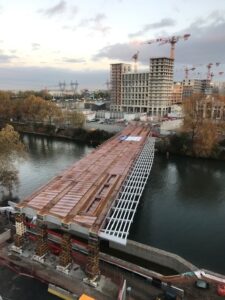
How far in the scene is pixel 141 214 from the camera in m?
24.6

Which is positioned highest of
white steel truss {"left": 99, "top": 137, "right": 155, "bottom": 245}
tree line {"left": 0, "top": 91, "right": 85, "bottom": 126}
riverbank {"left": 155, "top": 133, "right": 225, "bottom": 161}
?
tree line {"left": 0, "top": 91, "right": 85, "bottom": 126}

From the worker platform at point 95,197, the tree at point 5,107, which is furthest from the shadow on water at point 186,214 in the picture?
the tree at point 5,107

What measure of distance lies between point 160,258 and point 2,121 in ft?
207

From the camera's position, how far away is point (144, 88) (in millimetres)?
92438

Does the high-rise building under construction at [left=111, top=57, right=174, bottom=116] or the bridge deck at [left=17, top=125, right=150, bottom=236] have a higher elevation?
the high-rise building under construction at [left=111, top=57, right=174, bottom=116]

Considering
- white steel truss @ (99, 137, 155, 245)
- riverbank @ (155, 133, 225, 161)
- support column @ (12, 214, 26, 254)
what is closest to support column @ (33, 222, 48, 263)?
support column @ (12, 214, 26, 254)

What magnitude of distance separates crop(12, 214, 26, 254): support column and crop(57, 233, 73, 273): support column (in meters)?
3.04

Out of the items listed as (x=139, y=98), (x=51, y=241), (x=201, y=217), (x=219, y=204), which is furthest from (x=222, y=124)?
(x=139, y=98)

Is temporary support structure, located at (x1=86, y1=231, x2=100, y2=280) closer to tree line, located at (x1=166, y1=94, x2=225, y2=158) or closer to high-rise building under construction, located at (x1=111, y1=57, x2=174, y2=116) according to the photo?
tree line, located at (x1=166, y1=94, x2=225, y2=158)

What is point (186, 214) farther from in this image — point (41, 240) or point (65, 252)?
point (41, 240)

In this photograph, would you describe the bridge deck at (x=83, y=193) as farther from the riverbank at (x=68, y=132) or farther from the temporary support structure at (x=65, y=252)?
the riverbank at (x=68, y=132)

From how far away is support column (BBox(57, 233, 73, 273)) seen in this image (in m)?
14.6

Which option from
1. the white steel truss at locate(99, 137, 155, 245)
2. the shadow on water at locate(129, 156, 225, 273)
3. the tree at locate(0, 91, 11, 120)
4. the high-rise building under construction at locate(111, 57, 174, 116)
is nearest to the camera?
the white steel truss at locate(99, 137, 155, 245)

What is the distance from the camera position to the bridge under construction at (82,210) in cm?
1427
